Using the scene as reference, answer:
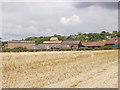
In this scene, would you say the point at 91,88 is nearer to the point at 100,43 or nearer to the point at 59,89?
the point at 59,89

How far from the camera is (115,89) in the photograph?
904cm

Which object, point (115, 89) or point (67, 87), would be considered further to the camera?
point (67, 87)

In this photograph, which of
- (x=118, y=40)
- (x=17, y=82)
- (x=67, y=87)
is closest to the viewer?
(x=67, y=87)

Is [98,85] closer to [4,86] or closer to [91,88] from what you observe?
[91,88]

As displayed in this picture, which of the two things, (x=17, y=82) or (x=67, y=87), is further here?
(x=17, y=82)

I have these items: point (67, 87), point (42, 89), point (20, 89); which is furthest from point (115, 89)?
point (20, 89)

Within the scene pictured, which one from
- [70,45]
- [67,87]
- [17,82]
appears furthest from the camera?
[70,45]

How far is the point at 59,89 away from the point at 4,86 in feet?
10.5

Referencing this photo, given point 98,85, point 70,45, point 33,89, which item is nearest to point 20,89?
point 33,89

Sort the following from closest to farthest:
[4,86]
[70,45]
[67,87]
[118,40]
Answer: [67,87]
[4,86]
[70,45]
[118,40]

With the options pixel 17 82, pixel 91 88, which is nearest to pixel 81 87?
pixel 91 88

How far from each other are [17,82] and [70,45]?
88.6 meters

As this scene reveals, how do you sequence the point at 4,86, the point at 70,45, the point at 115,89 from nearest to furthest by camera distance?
the point at 115,89, the point at 4,86, the point at 70,45

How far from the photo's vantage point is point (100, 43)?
103188 millimetres
